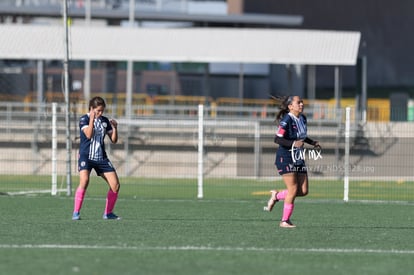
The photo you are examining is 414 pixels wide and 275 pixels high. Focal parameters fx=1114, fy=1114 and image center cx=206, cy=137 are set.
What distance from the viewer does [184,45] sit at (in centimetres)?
3906

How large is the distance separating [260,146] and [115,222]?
16.8 meters

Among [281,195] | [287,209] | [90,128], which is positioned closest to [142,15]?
[90,128]

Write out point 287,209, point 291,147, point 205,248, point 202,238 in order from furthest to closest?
point 287,209 < point 291,147 < point 202,238 < point 205,248

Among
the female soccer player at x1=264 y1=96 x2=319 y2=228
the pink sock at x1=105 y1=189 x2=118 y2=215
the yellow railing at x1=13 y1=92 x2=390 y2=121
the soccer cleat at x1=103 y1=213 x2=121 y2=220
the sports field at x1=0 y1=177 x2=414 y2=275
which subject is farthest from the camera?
the yellow railing at x1=13 y1=92 x2=390 y2=121

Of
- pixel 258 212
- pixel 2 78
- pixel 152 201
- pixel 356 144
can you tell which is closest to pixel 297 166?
pixel 258 212

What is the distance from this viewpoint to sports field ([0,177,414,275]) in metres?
10.6

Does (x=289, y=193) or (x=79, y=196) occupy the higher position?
(x=289, y=193)

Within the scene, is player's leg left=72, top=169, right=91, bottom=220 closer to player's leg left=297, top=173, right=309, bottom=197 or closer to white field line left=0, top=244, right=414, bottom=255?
player's leg left=297, top=173, right=309, bottom=197

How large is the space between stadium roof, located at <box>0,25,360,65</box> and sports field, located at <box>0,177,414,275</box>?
16.5 metres

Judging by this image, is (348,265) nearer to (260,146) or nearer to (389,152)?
(389,152)

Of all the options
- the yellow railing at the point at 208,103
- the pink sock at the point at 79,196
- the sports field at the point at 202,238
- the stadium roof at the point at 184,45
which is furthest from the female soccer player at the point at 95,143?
the stadium roof at the point at 184,45

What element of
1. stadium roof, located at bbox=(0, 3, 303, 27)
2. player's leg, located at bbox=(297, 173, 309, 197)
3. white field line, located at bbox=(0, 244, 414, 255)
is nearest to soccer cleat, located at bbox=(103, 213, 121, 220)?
player's leg, located at bbox=(297, 173, 309, 197)

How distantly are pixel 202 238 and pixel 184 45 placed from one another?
26.1 meters

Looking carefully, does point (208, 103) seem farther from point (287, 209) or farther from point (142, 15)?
point (287, 209)
